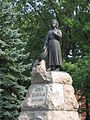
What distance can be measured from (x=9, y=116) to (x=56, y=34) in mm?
5521

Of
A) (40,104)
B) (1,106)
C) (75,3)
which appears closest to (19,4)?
(75,3)

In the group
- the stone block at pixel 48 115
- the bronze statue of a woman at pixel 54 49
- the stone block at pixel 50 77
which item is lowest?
the stone block at pixel 48 115

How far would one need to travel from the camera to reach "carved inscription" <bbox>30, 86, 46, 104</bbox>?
934 centimetres

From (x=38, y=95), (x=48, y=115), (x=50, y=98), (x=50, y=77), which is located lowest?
(x=48, y=115)

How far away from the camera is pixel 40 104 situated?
923 centimetres

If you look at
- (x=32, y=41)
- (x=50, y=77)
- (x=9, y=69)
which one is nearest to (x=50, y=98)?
(x=50, y=77)

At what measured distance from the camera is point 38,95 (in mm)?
9500

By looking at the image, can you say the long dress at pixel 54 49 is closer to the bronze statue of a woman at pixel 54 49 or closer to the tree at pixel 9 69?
the bronze statue of a woman at pixel 54 49

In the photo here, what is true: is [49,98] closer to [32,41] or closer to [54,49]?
[54,49]

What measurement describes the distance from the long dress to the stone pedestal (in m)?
0.36

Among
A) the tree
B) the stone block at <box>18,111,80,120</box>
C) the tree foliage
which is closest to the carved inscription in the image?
the stone block at <box>18,111,80,120</box>

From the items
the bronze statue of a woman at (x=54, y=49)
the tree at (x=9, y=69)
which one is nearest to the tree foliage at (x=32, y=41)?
the tree at (x=9, y=69)

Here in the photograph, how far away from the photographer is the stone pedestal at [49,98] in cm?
911

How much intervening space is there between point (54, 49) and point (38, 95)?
1506mm
